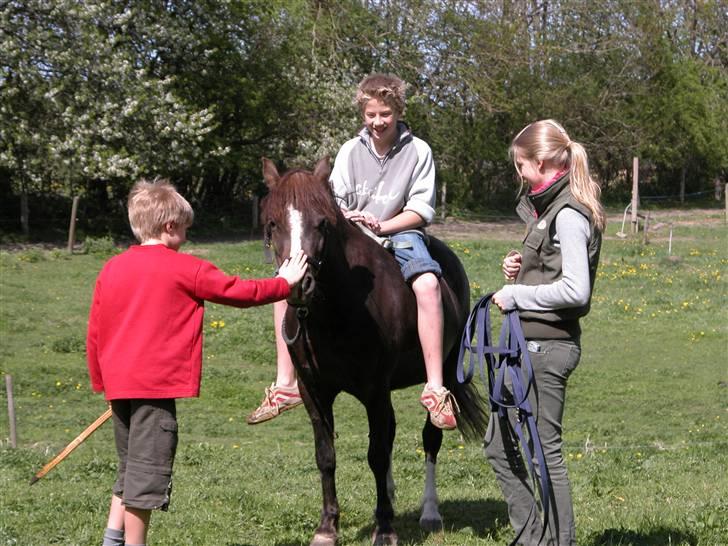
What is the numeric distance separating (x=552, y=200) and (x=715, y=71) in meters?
45.2

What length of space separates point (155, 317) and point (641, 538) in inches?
114

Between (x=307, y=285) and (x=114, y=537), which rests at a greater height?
(x=307, y=285)

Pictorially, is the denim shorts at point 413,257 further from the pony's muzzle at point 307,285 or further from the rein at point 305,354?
the pony's muzzle at point 307,285

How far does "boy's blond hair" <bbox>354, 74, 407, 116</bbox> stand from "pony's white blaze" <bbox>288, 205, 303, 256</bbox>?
1186 mm

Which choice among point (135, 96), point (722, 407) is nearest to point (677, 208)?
point (135, 96)

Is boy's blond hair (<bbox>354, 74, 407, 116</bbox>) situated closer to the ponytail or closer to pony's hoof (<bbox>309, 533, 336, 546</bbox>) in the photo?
the ponytail

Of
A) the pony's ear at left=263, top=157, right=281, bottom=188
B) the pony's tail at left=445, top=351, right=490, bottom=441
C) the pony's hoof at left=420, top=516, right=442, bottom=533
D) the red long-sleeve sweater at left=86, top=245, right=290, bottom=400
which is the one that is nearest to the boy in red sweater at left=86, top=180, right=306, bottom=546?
the red long-sleeve sweater at left=86, top=245, right=290, bottom=400

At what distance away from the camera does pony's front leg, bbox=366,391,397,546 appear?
18.3 ft

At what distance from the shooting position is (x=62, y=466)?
8148 mm

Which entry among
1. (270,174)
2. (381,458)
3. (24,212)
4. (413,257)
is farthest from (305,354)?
(24,212)

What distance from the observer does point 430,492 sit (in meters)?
6.25

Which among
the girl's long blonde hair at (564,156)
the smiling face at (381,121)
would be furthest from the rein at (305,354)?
the girl's long blonde hair at (564,156)

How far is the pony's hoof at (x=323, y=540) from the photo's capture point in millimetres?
5453

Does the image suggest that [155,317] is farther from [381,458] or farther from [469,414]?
[469,414]
